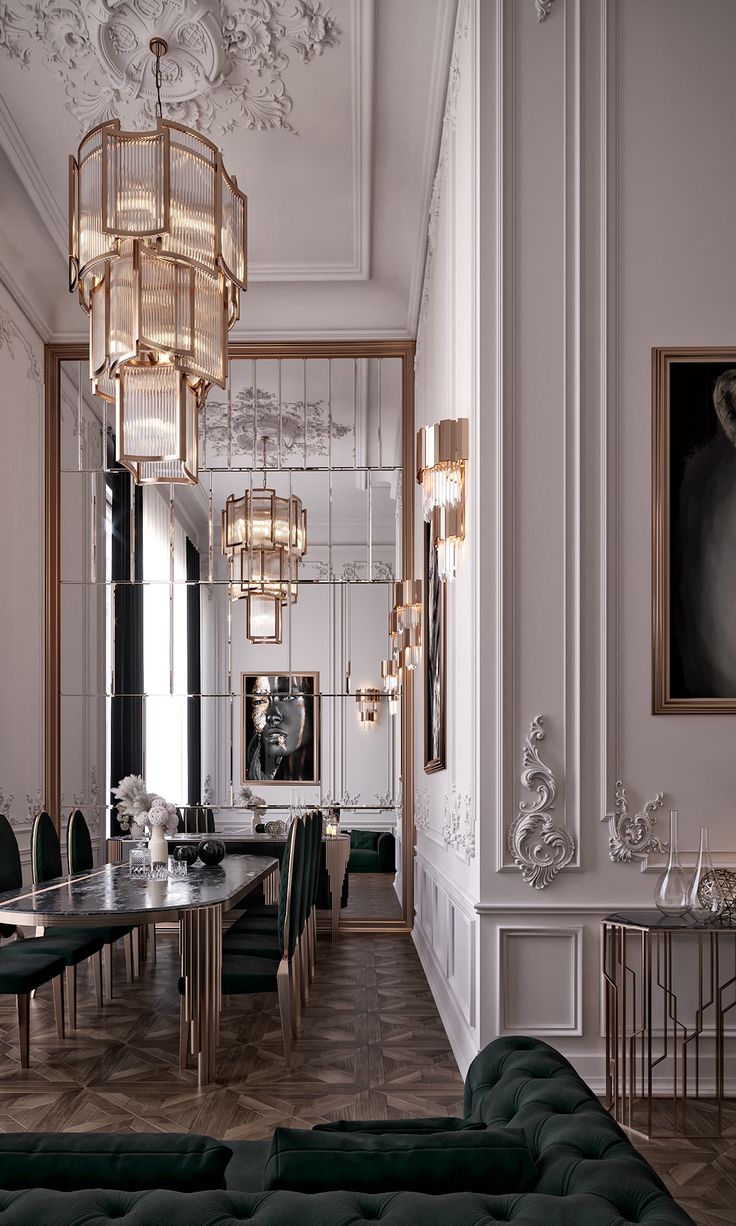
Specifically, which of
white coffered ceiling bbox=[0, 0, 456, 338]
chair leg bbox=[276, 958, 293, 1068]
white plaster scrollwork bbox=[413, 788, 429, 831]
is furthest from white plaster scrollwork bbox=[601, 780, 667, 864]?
white coffered ceiling bbox=[0, 0, 456, 338]

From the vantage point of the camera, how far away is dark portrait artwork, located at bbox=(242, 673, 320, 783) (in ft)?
38.4

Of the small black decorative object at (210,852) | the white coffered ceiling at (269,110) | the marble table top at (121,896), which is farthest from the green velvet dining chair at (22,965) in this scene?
the white coffered ceiling at (269,110)

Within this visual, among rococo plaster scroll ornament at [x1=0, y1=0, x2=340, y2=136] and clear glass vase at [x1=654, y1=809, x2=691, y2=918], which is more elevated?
rococo plaster scroll ornament at [x1=0, y1=0, x2=340, y2=136]

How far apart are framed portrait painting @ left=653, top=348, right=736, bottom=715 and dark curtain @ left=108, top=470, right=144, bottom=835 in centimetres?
587

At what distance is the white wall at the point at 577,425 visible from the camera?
3.78 m

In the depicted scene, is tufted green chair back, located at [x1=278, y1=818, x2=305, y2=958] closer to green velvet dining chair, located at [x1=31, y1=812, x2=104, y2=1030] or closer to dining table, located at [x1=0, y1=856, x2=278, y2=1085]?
dining table, located at [x1=0, y1=856, x2=278, y2=1085]

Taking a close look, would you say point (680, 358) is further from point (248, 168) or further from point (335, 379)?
point (335, 379)

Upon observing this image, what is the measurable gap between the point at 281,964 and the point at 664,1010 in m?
1.54

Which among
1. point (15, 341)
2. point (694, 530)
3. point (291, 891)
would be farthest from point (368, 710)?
point (694, 530)

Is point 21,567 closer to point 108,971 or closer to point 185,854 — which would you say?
point 185,854

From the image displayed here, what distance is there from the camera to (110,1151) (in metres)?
1.41

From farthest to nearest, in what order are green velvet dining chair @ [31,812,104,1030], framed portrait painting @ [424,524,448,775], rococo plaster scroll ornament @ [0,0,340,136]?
framed portrait painting @ [424,524,448,775] < rococo plaster scroll ornament @ [0,0,340,136] < green velvet dining chair @ [31,812,104,1030]

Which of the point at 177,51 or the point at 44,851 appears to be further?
the point at 44,851

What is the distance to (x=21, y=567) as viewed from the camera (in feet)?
24.1
